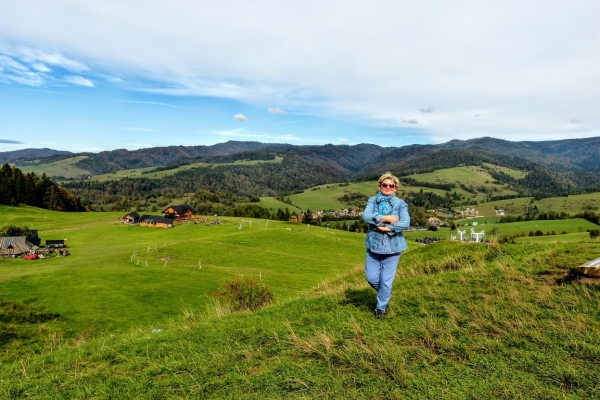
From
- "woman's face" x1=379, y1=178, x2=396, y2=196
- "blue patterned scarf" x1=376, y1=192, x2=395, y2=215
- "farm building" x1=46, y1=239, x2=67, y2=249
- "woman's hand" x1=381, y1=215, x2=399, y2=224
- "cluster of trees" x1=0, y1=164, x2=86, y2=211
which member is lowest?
"farm building" x1=46, y1=239, x2=67, y2=249

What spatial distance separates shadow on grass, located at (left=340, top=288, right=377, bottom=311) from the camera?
7646mm

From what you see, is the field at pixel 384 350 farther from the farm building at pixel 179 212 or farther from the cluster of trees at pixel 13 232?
the farm building at pixel 179 212

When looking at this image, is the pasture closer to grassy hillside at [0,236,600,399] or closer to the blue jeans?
grassy hillside at [0,236,600,399]

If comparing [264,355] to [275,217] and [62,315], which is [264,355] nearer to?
[62,315]

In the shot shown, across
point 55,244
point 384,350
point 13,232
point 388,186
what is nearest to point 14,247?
point 55,244

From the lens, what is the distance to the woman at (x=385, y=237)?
686 centimetres

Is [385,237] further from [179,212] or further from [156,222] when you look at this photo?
[179,212]

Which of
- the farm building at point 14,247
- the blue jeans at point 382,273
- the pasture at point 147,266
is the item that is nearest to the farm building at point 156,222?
the pasture at point 147,266

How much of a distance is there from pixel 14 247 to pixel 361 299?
222ft

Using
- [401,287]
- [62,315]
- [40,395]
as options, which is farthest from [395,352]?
[62,315]

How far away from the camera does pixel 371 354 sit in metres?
5.12

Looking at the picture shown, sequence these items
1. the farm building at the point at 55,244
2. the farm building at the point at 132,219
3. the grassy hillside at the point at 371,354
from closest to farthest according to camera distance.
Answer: the grassy hillside at the point at 371,354 < the farm building at the point at 55,244 < the farm building at the point at 132,219

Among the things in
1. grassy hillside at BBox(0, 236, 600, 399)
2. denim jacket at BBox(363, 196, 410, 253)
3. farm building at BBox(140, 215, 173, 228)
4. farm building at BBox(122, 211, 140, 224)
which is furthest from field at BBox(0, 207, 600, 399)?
farm building at BBox(122, 211, 140, 224)

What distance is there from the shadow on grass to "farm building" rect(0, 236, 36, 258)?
65921 millimetres
